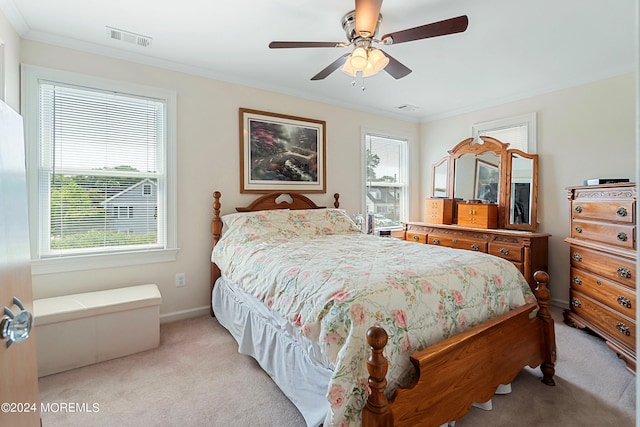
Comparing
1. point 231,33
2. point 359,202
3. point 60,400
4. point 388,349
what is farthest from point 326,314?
point 359,202

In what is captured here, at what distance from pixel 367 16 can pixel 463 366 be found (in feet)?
6.57

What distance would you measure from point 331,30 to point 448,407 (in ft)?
8.32

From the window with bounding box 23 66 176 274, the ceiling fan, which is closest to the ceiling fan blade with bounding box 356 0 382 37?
the ceiling fan

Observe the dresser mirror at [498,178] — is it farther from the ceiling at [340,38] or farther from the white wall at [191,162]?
the white wall at [191,162]

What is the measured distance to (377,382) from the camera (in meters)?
1.15

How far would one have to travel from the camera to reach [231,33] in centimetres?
239

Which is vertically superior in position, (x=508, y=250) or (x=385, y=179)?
(x=385, y=179)

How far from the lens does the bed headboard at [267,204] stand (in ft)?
10.1

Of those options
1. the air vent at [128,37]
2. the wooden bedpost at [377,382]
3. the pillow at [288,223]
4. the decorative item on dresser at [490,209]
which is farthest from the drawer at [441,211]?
the air vent at [128,37]

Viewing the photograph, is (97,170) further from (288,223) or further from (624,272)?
(624,272)

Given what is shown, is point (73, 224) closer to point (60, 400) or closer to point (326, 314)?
point (60, 400)

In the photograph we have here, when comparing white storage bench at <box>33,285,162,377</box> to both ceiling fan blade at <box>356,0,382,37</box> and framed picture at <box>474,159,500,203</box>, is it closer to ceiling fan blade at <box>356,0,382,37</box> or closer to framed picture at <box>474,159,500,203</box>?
ceiling fan blade at <box>356,0,382,37</box>

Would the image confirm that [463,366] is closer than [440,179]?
Yes

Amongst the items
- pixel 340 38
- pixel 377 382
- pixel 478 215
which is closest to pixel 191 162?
pixel 340 38
